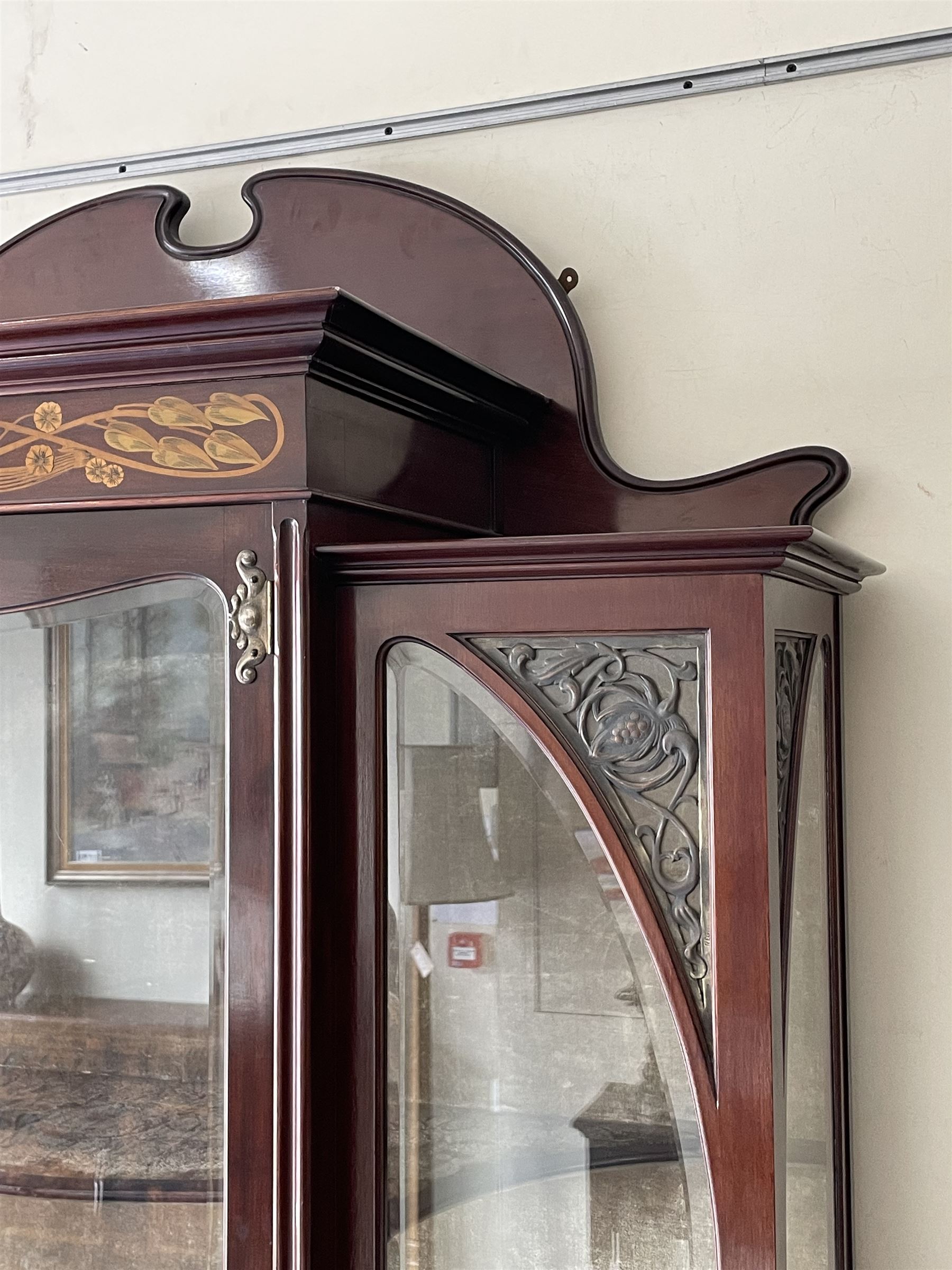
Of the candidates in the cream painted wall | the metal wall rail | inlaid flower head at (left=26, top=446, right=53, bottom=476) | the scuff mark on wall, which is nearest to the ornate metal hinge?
inlaid flower head at (left=26, top=446, right=53, bottom=476)

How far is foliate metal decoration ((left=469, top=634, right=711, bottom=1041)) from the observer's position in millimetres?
923

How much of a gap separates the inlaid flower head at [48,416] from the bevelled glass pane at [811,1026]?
2.15 feet

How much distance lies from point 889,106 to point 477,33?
0.45 m

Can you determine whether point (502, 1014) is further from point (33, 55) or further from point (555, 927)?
point (33, 55)

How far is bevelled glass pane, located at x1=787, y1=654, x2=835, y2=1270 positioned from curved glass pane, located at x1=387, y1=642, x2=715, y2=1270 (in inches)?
5.9

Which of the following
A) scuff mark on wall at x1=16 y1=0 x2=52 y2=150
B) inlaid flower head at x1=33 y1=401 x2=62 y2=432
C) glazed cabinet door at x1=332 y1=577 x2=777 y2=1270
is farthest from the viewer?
scuff mark on wall at x1=16 y1=0 x2=52 y2=150

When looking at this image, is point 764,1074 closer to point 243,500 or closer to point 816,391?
point 243,500

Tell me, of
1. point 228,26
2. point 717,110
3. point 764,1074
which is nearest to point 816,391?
point 717,110

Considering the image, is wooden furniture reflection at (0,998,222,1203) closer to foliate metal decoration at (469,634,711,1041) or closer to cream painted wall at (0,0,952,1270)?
foliate metal decoration at (469,634,711,1041)

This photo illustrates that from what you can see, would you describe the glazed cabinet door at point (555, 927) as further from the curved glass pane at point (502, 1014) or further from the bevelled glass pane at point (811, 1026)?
the bevelled glass pane at point (811, 1026)

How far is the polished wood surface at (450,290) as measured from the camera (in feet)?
4.12

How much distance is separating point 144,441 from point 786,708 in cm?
54

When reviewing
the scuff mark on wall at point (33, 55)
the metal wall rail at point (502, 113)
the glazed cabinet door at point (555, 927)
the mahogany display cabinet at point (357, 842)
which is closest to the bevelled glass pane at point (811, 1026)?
the mahogany display cabinet at point (357, 842)

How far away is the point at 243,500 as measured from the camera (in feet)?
3.19
